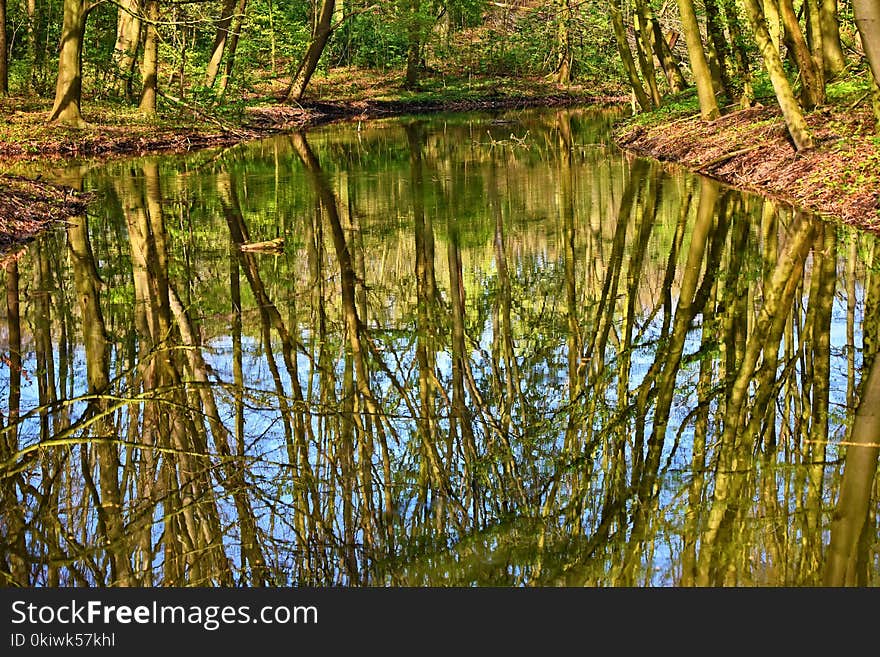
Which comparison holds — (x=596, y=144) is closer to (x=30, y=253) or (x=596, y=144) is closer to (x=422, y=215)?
(x=422, y=215)

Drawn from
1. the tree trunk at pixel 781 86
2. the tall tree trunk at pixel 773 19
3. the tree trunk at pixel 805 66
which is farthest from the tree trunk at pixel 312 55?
the tall tree trunk at pixel 773 19

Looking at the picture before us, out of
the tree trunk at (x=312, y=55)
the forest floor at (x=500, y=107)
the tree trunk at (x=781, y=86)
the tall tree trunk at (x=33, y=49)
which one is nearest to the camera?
the forest floor at (x=500, y=107)

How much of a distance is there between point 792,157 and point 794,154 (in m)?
0.08

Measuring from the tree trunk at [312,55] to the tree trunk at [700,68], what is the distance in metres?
20.8

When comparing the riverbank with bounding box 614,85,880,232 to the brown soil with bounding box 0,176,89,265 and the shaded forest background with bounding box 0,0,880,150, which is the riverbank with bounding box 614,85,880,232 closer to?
the shaded forest background with bounding box 0,0,880,150

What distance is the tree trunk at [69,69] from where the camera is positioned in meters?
27.1

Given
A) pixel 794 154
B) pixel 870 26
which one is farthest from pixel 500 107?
pixel 870 26

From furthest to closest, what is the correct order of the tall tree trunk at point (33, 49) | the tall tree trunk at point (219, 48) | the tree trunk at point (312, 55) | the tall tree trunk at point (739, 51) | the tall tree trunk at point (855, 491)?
the tree trunk at point (312, 55) → the tall tree trunk at point (219, 48) → the tall tree trunk at point (33, 49) → the tall tree trunk at point (739, 51) → the tall tree trunk at point (855, 491)

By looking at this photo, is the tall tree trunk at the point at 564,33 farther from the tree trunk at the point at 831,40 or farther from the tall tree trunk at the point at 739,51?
the tree trunk at the point at 831,40

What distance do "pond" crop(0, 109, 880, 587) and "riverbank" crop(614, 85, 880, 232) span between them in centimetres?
68

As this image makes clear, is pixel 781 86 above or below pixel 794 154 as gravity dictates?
above

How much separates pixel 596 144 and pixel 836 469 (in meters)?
22.7

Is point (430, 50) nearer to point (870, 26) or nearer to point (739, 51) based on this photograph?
point (739, 51)

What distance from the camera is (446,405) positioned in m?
7.28
